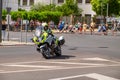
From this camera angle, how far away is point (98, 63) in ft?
53.8

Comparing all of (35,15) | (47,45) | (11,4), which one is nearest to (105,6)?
(11,4)

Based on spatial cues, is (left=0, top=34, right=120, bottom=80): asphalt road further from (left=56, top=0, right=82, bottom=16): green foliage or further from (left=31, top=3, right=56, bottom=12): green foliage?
(left=31, top=3, right=56, bottom=12): green foliage

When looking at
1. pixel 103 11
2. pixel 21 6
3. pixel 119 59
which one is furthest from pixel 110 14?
pixel 119 59

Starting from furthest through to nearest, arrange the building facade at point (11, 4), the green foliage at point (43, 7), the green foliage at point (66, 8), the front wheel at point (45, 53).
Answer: the green foliage at point (43, 7) → the green foliage at point (66, 8) → the building facade at point (11, 4) → the front wheel at point (45, 53)

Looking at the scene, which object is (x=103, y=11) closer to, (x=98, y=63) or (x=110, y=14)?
(x=110, y=14)

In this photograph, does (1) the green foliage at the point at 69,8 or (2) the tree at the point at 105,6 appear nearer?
(2) the tree at the point at 105,6

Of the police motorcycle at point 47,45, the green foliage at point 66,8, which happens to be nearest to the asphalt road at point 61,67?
the police motorcycle at point 47,45

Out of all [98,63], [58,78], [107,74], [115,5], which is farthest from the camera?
[115,5]

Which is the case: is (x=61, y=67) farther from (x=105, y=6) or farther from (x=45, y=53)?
(x=105, y=6)

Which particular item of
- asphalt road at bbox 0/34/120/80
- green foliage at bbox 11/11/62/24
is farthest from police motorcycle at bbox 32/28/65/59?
green foliage at bbox 11/11/62/24

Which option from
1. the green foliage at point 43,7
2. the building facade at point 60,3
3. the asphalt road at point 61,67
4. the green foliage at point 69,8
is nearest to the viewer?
the asphalt road at point 61,67

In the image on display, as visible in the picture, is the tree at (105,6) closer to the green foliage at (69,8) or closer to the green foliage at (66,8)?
the green foliage at (69,8)

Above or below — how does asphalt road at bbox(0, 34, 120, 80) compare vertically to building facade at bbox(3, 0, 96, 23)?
below

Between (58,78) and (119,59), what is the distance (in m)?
6.43
